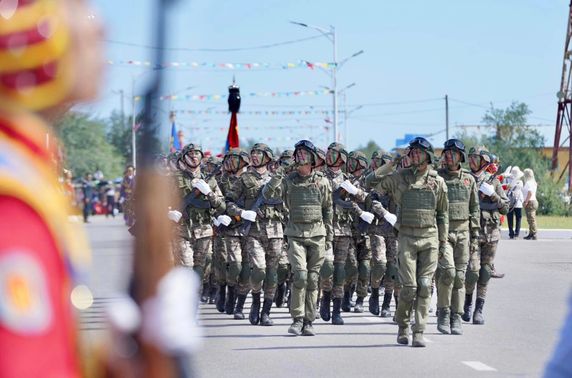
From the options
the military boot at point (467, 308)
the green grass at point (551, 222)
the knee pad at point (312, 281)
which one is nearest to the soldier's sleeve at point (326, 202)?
the knee pad at point (312, 281)

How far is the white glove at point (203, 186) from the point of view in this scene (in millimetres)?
15575

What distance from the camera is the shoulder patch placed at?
5.77 feet

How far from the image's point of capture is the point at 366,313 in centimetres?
1634

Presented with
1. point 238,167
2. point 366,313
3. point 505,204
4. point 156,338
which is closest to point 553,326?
point 505,204

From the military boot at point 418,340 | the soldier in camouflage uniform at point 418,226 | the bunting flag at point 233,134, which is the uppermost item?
the bunting flag at point 233,134

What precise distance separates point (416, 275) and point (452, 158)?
1883 millimetres

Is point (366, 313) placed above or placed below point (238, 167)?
below

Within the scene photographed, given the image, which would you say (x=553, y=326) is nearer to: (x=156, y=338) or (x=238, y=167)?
(x=238, y=167)

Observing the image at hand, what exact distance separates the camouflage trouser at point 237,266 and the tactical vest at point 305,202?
1.94 m

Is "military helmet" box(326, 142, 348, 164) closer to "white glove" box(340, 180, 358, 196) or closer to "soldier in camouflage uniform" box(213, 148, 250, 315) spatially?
"white glove" box(340, 180, 358, 196)

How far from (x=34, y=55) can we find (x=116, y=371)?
1.49 ft

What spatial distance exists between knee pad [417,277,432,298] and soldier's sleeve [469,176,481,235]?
195 centimetres

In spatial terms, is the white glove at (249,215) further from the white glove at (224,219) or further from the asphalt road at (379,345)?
the asphalt road at (379,345)

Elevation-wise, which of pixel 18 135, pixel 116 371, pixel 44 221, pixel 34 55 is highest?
pixel 34 55
